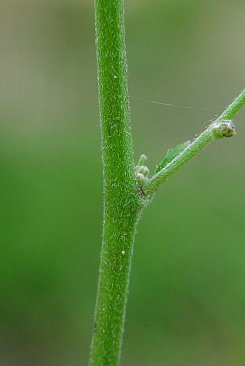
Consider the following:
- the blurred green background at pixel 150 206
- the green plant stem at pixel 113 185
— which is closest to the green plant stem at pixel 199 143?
the green plant stem at pixel 113 185

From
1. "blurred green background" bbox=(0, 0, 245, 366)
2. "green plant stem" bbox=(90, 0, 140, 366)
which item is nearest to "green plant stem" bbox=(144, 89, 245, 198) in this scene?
"green plant stem" bbox=(90, 0, 140, 366)

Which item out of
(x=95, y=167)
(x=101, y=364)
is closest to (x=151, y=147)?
(x=95, y=167)

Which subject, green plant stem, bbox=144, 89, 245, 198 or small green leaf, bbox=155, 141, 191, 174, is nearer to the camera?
green plant stem, bbox=144, 89, 245, 198

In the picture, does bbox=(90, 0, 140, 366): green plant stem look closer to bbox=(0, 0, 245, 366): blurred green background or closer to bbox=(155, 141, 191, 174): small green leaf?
bbox=(155, 141, 191, 174): small green leaf

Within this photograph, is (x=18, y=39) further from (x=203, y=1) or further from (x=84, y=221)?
(x=84, y=221)

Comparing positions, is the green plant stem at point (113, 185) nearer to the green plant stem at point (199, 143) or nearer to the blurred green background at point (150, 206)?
the green plant stem at point (199, 143)

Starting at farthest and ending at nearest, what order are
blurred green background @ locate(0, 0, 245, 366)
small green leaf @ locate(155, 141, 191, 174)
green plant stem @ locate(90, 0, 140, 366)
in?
blurred green background @ locate(0, 0, 245, 366)
small green leaf @ locate(155, 141, 191, 174)
green plant stem @ locate(90, 0, 140, 366)
